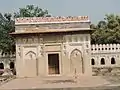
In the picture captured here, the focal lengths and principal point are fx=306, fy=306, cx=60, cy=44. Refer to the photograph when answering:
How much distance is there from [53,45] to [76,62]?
1989mm

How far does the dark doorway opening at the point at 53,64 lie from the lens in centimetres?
2197

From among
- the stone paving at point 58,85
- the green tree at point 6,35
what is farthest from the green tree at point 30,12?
the stone paving at point 58,85

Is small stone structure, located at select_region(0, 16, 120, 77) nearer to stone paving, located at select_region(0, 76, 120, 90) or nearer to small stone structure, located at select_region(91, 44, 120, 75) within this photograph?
stone paving, located at select_region(0, 76, 120, 90)

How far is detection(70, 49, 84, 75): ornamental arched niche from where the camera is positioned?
2103 centimetres

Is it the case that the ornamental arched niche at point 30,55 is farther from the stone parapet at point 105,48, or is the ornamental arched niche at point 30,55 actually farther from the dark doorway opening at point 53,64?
the stone parapet at point 105,48

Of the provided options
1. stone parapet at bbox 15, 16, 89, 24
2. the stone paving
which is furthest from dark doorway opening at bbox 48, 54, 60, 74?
the stone paving

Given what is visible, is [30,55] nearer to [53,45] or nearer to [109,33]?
[53,45]

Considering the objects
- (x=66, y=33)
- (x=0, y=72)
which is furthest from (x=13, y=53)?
(x=66, y=33)

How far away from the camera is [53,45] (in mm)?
21344

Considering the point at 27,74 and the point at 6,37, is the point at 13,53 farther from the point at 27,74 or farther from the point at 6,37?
the point at 27,74

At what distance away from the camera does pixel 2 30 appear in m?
29.5

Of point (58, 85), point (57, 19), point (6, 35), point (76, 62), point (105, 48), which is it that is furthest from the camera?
point (6, 35)

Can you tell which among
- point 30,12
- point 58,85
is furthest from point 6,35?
point 58,85

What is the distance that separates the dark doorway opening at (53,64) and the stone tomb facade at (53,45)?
14.3 inches
